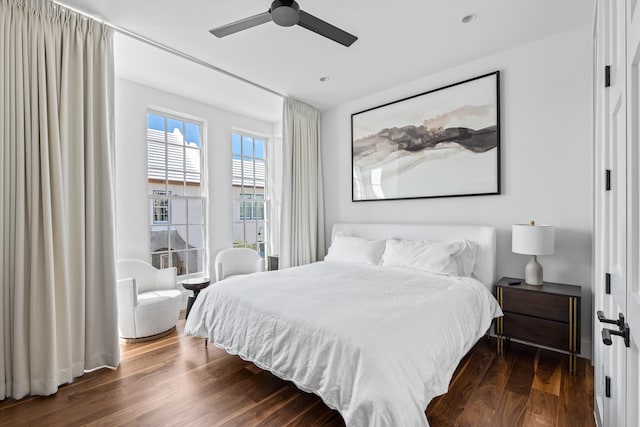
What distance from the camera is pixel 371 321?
69.1 inches

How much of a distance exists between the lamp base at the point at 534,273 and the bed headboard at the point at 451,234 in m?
0.28

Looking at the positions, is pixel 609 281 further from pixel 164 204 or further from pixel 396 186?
pixel 164 204

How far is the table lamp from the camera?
2.51 metres

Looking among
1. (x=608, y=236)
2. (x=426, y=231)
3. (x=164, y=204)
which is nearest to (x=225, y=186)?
(x=164, y=204)

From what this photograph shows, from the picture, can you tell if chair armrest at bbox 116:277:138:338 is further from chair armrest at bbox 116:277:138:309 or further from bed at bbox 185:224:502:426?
bed at bbox 185:224:502:426

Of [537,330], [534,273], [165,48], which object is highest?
[165,48]

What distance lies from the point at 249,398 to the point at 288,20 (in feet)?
8.50

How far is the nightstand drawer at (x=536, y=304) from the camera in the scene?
2.39 metres

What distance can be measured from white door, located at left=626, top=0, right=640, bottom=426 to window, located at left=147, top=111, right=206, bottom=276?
4.34 meters

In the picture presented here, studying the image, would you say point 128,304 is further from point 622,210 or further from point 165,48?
point 622,210

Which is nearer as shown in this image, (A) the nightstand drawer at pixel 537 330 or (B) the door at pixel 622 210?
(B) the door at pixel 622 210

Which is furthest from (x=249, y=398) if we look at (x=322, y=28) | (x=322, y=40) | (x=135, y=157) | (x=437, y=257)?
(x=135, y=157)

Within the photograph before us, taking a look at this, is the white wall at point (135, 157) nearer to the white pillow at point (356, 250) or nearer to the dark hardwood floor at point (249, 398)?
the dark hardwood floor at point (249, 398)

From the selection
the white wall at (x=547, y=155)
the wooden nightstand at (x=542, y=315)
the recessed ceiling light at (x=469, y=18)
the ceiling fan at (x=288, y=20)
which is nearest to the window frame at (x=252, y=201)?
the ceiling fan at (x=288, y=20)
